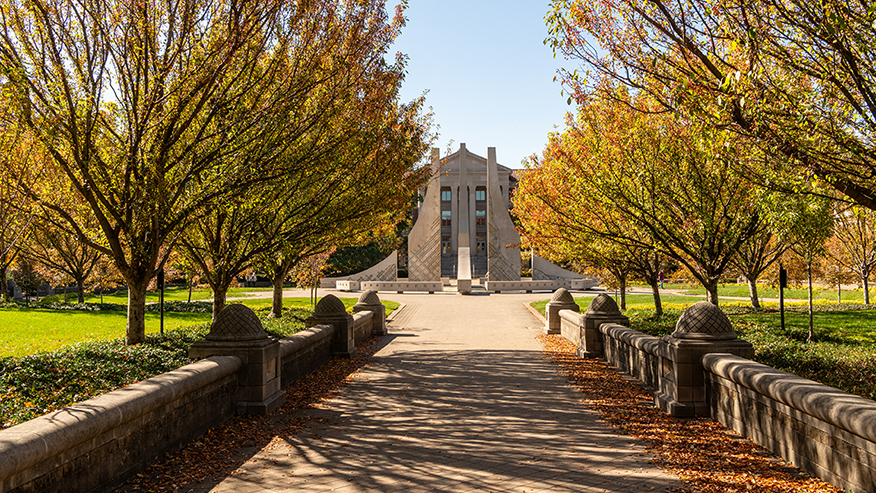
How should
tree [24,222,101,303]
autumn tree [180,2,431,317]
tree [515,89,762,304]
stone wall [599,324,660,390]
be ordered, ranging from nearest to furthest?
1. stone wall [599,324,660,390]
2. autumn tree [180,2,431,317]
3. tree [515,89,762,304]
4. tree [24,222,101,303]

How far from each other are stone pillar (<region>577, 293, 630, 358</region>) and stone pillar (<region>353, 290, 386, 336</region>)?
6.95m

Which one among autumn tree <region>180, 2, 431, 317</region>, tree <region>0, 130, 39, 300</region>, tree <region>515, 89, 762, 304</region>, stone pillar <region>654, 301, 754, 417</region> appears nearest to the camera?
stone pillar <region>654, 301, 754, 417</region>

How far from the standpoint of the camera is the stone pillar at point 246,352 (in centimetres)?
782

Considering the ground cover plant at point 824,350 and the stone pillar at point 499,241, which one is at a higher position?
the stone pillar at point 499,241

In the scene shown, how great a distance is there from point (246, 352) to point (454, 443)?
3077 millimetres

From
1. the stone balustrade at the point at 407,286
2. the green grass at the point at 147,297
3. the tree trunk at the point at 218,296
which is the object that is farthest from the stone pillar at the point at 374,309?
the stone balustrade at the point at 407,286

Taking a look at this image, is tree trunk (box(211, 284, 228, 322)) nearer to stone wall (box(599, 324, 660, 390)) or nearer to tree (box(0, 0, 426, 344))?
tree (box(0, 0, 426, 344))

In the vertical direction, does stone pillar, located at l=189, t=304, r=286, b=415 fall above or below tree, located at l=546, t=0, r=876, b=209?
below

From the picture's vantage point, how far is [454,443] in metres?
6.55

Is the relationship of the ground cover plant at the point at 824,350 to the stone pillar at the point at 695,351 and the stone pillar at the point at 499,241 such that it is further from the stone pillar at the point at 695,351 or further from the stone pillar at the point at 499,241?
the stone pillar at the point at 499,241

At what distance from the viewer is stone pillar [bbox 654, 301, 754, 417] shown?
7.53 m

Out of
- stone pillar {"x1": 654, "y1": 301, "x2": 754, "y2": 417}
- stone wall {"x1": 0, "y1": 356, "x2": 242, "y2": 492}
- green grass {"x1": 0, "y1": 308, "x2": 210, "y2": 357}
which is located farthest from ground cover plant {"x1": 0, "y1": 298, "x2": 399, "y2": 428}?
stone pillar {"x1": 654, "y1": 301, "x2": 754, "y2": 417}

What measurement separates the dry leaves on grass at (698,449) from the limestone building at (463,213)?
93.9 ft

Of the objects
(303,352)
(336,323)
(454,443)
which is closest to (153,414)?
(454,443)
